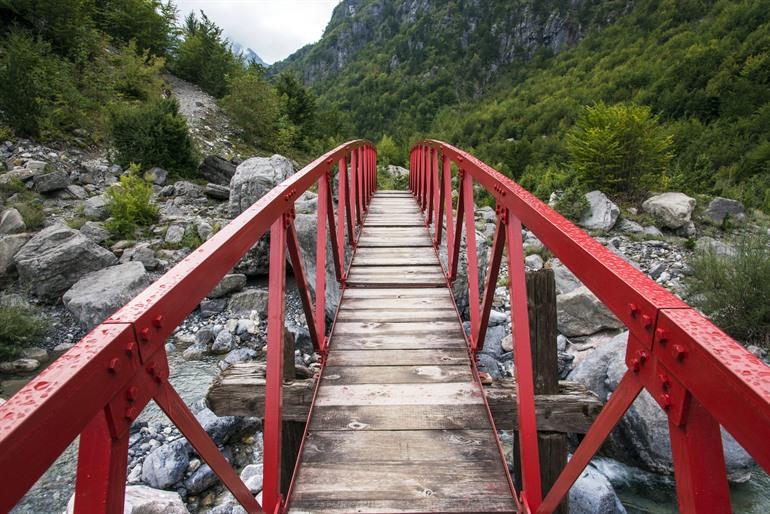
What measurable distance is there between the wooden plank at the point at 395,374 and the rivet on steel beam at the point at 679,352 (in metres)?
1.67

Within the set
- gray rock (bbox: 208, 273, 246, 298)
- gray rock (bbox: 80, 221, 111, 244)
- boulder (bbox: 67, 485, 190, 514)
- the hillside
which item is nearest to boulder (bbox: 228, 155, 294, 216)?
gray rock (bbox: 208, 273, 246, 298)

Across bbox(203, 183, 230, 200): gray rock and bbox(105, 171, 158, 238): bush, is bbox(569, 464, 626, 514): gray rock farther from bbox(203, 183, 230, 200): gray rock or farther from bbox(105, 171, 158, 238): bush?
bbox(203, 183, 230, 200): gray rock

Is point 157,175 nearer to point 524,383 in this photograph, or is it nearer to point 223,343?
point 223,343

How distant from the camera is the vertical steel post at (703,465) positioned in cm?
66

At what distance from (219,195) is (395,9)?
135 meters

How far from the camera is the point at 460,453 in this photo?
1.81 m

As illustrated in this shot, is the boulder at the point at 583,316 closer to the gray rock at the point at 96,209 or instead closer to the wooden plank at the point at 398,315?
the wooden plank at the point at 398,315

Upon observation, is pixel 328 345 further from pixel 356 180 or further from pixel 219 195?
pixel 219 195

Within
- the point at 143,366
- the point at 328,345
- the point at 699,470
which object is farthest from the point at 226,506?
the point at 699,470

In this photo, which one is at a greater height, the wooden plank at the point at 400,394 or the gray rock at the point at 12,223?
the gray rock at the point at 12,223

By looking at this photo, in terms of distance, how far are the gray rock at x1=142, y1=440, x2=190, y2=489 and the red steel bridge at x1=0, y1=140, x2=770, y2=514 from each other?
2078 mm

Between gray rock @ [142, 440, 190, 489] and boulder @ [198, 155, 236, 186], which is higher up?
boulder @ [198, 155, 236, 186]

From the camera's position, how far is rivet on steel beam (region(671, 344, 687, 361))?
66 cm

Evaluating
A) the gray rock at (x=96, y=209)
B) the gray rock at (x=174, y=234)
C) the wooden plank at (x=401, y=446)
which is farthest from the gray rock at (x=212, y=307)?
the wooden plank at (x=401, y=446)
